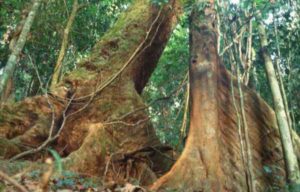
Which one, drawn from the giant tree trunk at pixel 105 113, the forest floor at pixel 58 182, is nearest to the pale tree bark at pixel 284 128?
the giant tree trunk at pixel 105 113

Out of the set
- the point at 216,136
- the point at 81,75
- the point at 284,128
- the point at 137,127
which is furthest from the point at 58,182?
the point at 284,128

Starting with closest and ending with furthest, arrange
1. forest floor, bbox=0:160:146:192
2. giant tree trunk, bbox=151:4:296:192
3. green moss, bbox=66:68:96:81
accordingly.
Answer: forest floor, bbox=0:160:146:192 → giant tree trunk, bbox=151:4:296:192 → green moss, bbox=66:68:96:81

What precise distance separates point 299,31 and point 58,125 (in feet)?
17.5

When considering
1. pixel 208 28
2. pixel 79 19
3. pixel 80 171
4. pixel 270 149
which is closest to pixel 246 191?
pixel 270 149

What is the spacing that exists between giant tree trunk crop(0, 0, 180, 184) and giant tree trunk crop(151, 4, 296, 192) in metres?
1.01

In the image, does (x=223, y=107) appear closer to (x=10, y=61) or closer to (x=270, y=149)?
(x=270, y=149)

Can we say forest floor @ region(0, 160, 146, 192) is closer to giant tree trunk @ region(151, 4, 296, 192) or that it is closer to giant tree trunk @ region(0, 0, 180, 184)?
giant tree trunk @ region(0, 0, 180, 184)

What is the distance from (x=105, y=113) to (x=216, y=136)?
2.07 metres

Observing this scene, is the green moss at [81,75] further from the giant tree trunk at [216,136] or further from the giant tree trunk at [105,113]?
the giant tree trunk at [216,136]

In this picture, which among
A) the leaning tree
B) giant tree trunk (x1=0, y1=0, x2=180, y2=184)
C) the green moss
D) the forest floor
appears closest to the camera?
the forest floor

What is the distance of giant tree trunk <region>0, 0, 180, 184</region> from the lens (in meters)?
6.00

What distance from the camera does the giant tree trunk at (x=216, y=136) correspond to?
17.6ft

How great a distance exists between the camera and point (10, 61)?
5.47 m

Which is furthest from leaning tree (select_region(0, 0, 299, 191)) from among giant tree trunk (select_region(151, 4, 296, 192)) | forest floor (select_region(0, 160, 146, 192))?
forest floor (select_region(0, 160, 146, 192))
